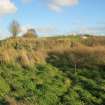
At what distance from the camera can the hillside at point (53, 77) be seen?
1505 cm

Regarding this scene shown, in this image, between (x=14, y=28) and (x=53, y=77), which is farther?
(x=14, y=28)

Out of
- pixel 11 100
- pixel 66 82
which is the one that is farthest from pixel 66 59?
pixel 11 100

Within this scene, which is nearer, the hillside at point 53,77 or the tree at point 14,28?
the hillside at point 53,77

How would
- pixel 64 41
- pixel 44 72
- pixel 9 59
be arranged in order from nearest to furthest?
pixel 44 72, pixel 9 59, pixel 64 41

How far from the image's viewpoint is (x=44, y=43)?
3644 cm

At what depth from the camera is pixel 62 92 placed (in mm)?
16156

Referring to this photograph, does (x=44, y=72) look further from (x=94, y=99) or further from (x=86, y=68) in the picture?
(x=94, y=99)

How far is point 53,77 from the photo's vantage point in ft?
62.1

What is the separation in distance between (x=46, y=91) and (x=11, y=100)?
2333 mm

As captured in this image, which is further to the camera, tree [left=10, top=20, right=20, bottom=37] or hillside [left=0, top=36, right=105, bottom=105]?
tree [left=10, top=20, right=20, bottom=37]

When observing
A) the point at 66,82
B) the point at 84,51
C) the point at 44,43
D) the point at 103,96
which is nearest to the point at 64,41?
the point at 44,43

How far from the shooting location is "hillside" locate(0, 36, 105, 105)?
15047 mm

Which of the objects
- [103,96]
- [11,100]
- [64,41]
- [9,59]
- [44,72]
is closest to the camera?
[11,100]

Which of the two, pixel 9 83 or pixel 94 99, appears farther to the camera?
pixel 9 83
